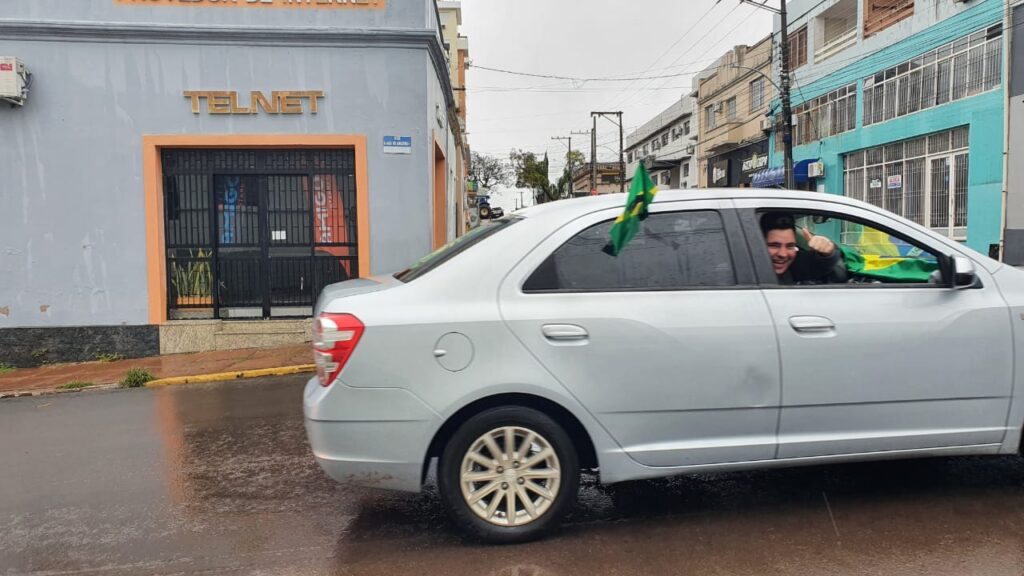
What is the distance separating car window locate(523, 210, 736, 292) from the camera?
3440mm

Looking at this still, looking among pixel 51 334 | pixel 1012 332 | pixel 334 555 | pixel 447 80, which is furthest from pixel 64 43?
pixel 1012 332

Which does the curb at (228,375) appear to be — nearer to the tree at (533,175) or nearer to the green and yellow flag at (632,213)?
the green and yellow flag at (632,213)

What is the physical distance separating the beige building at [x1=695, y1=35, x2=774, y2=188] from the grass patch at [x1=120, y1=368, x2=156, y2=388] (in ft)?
81.6

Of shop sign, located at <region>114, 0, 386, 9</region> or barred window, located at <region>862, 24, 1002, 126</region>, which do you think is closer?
shop sign, located at <region>114, 0, 386, 9</region>

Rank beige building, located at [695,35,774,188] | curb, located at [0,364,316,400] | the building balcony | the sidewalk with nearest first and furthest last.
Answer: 1. curb, located at [0,364,316,400]
2. the sidewalk
3. the building balcony
4. beige building, located at [695,35,774,188]

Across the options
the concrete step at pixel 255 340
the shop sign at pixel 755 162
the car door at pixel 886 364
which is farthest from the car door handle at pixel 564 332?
the shop sign at pixel 755 162

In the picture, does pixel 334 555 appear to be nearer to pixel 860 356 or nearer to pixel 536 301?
pixel 536 301

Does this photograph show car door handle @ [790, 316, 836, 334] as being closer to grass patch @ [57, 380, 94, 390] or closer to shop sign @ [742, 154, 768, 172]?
grass patch @ [57, 380, 94, 390]

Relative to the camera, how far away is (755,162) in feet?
106

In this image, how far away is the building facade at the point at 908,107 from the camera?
17.5 m

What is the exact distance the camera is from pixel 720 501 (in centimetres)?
394

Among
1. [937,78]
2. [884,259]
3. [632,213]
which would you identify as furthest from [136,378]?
[937,78]

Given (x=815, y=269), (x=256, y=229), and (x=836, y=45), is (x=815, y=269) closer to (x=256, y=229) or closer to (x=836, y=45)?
(x=256, y=229)

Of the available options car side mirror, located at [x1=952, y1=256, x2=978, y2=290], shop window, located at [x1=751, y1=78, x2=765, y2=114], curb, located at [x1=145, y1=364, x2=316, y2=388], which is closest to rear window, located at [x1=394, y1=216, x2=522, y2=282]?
car side mirror, located at [x1=952, y1=256, x2=978, y2=290]
